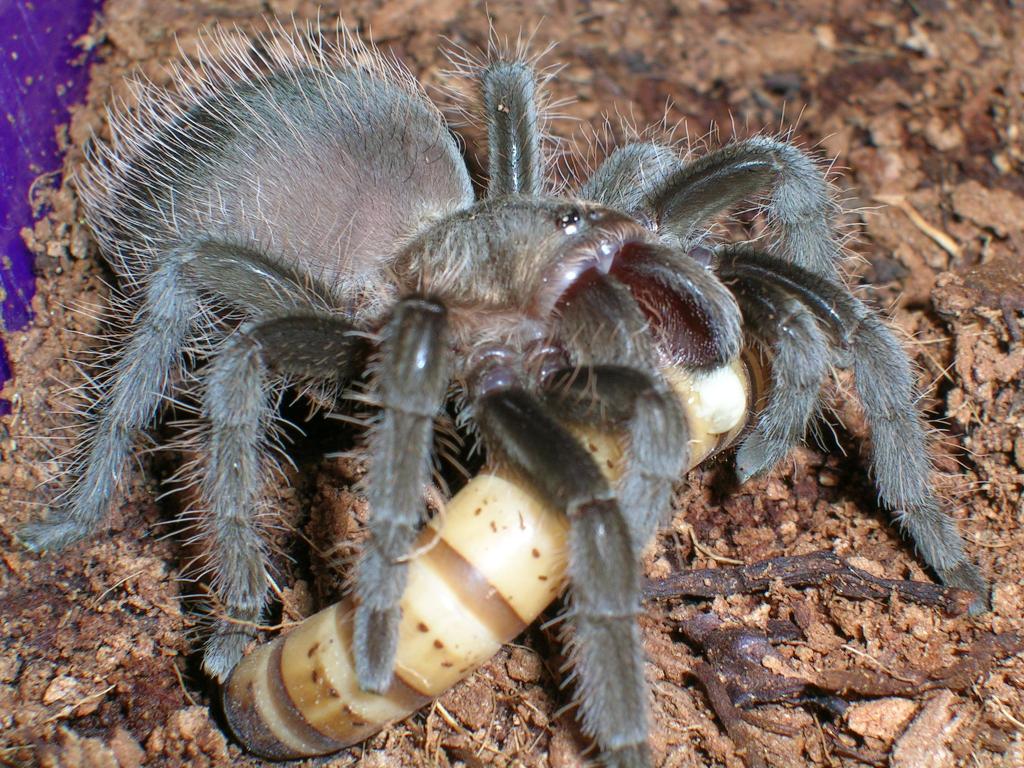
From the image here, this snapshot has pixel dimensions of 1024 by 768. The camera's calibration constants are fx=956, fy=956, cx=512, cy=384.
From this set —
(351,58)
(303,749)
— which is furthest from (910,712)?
(351,58)

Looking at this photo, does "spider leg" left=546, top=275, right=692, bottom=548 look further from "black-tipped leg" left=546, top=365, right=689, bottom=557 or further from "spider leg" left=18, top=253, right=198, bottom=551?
"spider leg" left=18, top=253, right=198, bottom=551

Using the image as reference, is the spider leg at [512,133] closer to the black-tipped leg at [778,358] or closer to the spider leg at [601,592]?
the black-tipped leg at [778,358]

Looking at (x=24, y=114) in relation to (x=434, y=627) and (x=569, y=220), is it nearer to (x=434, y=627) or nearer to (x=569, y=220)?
(x=569, y=220)

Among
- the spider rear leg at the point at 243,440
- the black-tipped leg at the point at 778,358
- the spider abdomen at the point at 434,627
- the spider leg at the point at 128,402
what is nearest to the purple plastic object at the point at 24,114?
the spider leg at the point at 128,402

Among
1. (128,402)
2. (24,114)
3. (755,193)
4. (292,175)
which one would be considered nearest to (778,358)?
(755,193)

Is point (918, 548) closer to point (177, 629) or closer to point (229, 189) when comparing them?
point (177, 629)

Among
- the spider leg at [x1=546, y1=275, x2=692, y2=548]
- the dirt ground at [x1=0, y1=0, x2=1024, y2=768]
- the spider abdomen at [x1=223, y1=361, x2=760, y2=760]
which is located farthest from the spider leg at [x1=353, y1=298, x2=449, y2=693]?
the dirt ground at [x1=0, y1=0, x2=1024, y2=768]
